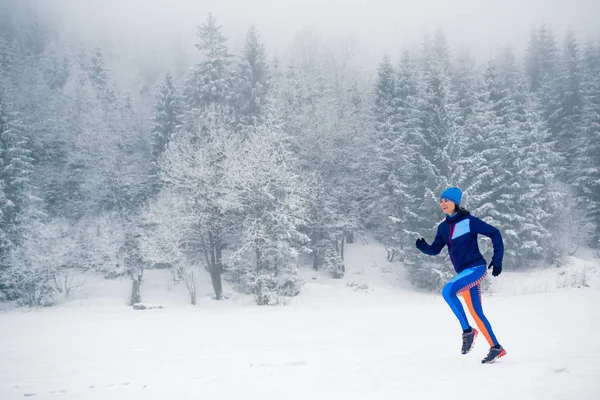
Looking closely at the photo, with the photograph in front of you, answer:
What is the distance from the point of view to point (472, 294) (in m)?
4.59

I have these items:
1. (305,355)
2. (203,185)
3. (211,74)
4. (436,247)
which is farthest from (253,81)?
(436,247)

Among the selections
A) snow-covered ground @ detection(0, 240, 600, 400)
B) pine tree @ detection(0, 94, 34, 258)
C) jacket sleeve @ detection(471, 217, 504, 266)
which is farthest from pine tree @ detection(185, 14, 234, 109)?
jacket sleeve @ detection(471, 217, 504, 266)

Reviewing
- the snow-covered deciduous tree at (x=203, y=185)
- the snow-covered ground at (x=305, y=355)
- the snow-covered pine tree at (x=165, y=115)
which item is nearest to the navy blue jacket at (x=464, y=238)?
the snow-covered ground at (x=305, y=355)

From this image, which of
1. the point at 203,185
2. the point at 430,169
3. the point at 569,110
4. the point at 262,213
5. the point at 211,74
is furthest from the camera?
the point at 569,110

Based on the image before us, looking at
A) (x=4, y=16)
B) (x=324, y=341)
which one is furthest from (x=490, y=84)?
(x=4, y=16)

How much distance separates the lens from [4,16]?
64.2 m

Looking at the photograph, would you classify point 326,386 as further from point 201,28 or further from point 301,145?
point 201,28

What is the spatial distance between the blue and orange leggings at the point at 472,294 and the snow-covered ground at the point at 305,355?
1.33 feet

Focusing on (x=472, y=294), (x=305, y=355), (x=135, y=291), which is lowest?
(x=135, y=291)

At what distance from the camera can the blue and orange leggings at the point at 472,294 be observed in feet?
14.6

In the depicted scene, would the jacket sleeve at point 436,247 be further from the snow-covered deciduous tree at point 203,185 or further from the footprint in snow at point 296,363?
the snow-covered deciduous tree at point 203,185

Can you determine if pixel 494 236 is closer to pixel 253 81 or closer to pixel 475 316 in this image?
pixel 475 316

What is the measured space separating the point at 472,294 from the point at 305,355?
2.63 metres

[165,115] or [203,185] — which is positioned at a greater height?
[165,115]
